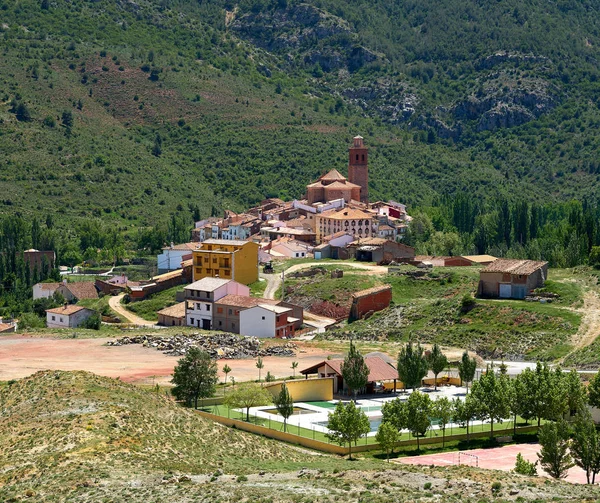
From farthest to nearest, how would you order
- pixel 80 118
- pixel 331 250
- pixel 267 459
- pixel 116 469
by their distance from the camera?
pixel 80 118 < pixel 331 250 < pixel 267 459 < pixel 116 469

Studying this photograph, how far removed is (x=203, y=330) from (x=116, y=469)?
46795 mm

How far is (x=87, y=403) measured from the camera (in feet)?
175

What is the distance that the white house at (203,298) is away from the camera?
311ft

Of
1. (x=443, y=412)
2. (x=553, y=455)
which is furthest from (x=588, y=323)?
(x=553, y=455)

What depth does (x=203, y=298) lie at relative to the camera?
95.7 metres

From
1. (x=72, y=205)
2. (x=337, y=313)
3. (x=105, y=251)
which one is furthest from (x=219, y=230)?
(x=337, y=313)

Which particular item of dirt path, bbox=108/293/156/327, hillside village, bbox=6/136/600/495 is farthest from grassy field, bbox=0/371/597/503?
dirt path, bbox=108/293/156/327

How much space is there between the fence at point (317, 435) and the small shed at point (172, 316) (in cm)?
3660

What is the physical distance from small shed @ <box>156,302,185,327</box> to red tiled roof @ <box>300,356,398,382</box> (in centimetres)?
2886

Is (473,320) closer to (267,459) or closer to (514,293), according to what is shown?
(514,293)

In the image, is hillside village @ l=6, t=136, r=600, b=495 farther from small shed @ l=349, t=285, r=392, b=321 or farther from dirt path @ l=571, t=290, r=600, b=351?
dirt path @ l=571, t=290, r=600, b=351

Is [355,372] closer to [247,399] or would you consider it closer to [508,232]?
[247,399]

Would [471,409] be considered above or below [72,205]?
below

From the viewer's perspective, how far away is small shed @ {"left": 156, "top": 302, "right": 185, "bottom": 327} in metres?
96.9
